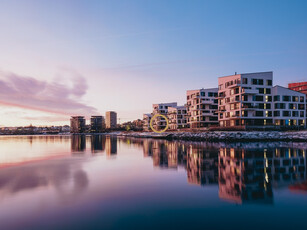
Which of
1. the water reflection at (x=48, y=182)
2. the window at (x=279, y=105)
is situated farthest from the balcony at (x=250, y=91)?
the water reflection at (x=48, y=182)

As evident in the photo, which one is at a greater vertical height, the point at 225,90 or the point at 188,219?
the point at 225,90

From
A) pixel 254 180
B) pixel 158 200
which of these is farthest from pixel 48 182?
pixel 254 180

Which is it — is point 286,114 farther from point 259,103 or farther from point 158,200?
point 158,200

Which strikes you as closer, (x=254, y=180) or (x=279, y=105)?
(x=254, y=180)

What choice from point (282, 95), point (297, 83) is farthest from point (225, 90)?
point (297, 83)

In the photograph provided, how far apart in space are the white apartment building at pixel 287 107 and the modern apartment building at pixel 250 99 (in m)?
1.94

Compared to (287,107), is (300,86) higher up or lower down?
higher up

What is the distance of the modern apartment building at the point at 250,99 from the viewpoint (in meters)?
74.9

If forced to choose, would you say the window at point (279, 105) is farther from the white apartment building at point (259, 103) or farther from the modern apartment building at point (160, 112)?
the modern apartment building at point (160, 112)

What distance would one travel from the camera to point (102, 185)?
14.7 meters

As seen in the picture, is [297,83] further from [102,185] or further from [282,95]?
[102,185]

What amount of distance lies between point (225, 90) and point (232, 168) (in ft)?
228

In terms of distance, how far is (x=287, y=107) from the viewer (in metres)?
78.7

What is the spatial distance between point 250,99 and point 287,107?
15533 mm
